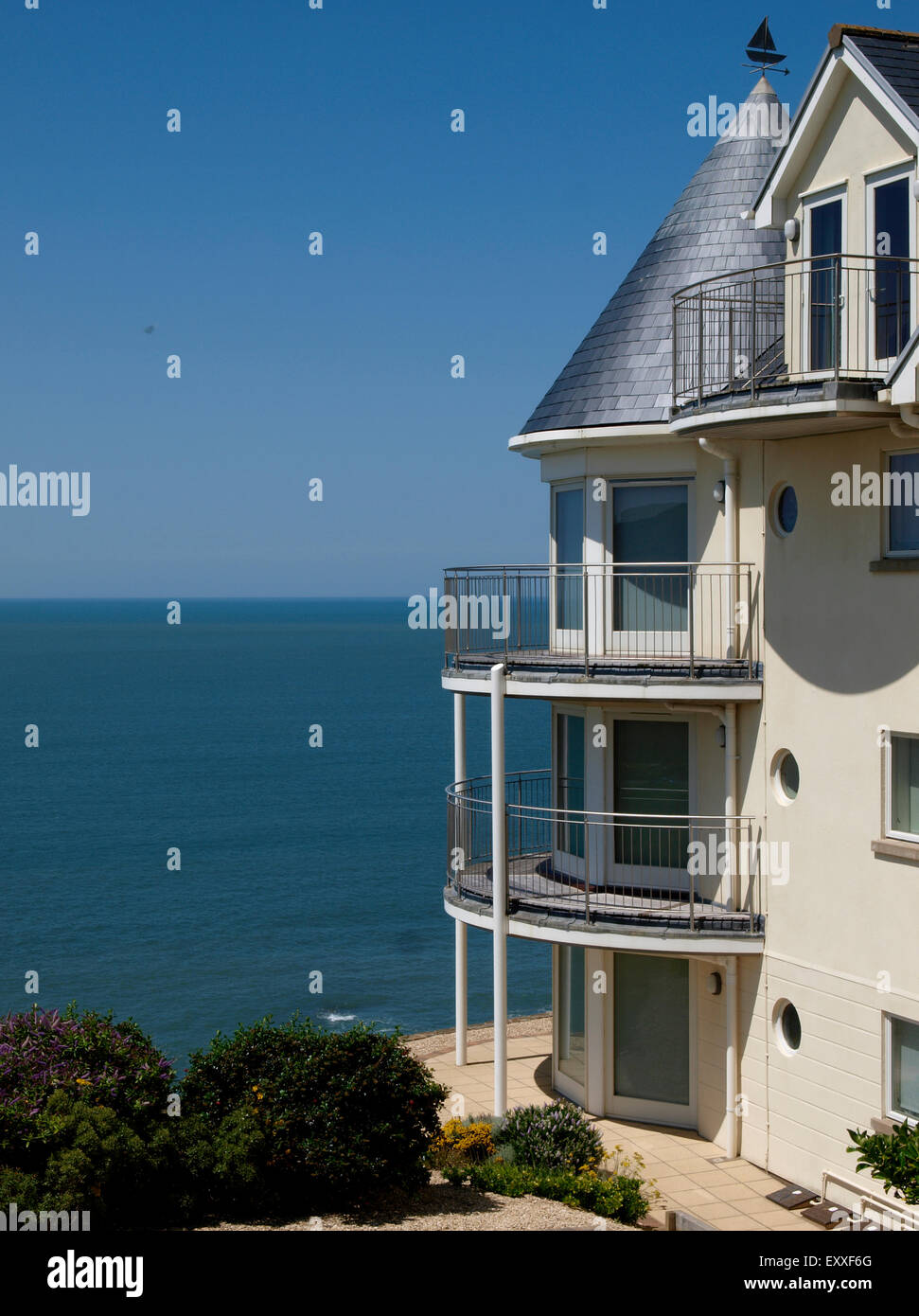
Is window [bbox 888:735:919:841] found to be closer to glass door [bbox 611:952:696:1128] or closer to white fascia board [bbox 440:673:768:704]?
white fascia board [bbox 440:673:768:704]

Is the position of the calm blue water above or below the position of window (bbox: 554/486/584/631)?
below

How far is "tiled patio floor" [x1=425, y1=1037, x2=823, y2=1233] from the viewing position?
1755cm

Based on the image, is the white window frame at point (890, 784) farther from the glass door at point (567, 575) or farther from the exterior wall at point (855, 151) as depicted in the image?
the exterior wall at point (855, 151)

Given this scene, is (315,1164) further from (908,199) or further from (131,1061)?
(908,199)

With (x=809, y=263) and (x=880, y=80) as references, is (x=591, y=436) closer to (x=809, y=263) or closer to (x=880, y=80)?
(x=809, y=263)

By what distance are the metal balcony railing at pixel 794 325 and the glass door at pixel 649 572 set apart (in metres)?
1.55

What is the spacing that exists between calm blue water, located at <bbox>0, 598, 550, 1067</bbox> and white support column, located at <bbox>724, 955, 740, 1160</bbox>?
20.5m

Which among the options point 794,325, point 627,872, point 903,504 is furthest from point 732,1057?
point 794,325

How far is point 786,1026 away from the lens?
1889cm

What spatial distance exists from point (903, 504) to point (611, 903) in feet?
22.4

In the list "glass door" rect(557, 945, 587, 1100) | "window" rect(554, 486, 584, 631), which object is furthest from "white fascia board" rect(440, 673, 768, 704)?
"glass door" rect(557, 945, 587, 1100)

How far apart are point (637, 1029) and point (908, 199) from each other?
1172 cm

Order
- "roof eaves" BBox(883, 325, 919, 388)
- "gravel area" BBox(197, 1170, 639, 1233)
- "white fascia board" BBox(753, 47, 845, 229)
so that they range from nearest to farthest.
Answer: "gravel area" BBox(197, 1170, 639, 1233) → "roof eaves" BBox(883, 325, 919, 388) → "white fascia board" BBox(753, 47, 845, 229)

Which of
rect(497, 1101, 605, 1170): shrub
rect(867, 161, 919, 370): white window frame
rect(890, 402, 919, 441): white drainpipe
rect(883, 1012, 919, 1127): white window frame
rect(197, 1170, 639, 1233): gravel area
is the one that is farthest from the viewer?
rect(497, 1101, 605, 1170): shrub
